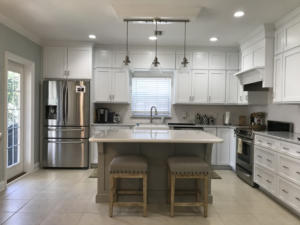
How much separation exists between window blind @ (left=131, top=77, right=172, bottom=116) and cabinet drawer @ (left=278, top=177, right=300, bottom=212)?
2.95 metres

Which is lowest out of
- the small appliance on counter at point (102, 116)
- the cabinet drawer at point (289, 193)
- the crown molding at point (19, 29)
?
the cabinet drawer at point (289, 193)

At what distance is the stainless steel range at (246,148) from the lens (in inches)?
145

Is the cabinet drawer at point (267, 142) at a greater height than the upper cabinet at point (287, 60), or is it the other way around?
the upper cabinet at point (287, 60)

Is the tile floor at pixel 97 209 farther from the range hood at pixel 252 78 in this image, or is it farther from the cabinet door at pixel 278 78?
the range hood at pixel 252 78

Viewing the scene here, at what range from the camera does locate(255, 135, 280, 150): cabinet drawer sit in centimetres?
306

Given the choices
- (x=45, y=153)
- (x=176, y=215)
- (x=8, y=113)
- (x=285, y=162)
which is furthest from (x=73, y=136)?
(x=285, y=162)

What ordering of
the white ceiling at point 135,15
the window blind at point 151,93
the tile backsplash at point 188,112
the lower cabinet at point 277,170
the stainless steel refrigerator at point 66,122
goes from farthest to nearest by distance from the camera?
the window blind at point 151,93 < the tile backsplash at point 188,112 < the stainless steel refrigerator at point 66,122 < the white ceiling at point 135,15 < the lower cabinet at point 277,170

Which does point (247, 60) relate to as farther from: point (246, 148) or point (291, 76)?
point (246, 148)

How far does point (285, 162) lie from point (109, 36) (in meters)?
3.61

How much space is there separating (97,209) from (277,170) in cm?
246

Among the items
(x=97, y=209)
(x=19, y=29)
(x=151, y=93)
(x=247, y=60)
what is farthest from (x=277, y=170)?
(x=19, y=29)

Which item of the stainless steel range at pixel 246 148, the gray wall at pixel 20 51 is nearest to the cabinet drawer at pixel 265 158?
the stainless steel range at pixel 246 148

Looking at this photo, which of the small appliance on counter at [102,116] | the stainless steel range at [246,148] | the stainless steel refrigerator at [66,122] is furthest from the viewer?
the small appliance on counter at [102,116]

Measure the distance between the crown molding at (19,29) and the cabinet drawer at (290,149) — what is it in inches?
174
